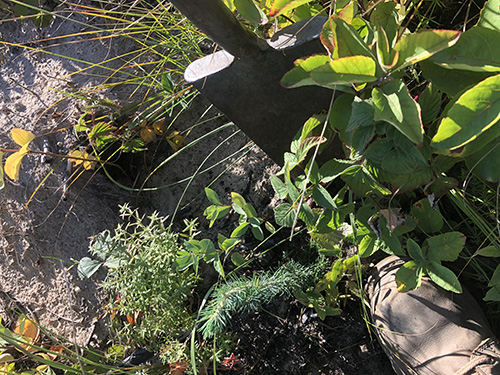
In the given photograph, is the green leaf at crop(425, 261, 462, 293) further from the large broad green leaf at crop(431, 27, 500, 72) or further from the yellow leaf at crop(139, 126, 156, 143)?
the yellow leaf at crop(139, 126, 156, 143)

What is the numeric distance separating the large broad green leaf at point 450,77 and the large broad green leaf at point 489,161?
0.43 feet

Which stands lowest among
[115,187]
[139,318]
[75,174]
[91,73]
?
[139,318]

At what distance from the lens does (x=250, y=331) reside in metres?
1.41

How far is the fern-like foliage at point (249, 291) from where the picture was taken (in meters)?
1.18

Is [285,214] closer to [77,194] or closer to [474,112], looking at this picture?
[474,112]

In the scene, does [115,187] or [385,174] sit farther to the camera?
[115,187]

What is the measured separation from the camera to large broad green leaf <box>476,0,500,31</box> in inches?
32.5

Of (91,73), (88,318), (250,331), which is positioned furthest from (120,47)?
(250,331)

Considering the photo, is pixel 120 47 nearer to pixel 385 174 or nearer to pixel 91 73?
pixel 91 73

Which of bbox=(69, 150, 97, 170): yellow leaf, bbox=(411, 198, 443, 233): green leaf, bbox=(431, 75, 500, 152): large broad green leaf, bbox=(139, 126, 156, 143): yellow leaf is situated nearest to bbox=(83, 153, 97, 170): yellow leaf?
bbox=(69, 150, 97, 170): yellow leaf

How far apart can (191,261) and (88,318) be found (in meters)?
0.62

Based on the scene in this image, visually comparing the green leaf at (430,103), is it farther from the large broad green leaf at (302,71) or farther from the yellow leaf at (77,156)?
the yellow leaf at (77,156)

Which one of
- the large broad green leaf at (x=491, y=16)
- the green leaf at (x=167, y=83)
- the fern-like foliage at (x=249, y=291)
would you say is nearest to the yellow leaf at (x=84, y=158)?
the green leaf at (x=167, y=83)

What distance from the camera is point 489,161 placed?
89 cm
